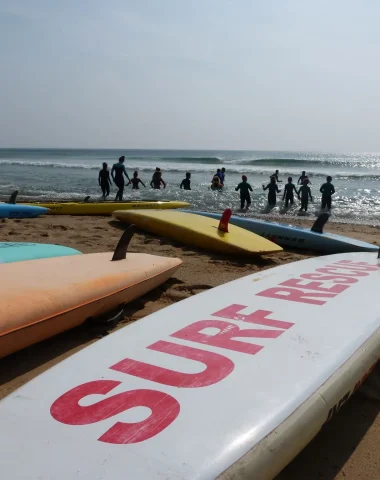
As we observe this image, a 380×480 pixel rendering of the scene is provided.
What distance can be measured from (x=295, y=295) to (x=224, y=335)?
949 millimetres

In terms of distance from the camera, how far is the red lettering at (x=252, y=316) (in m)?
2.74

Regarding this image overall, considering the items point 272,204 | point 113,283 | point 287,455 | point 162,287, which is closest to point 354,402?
point 287,455

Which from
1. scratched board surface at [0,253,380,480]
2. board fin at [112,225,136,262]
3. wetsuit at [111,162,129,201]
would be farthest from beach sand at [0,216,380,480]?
wetsuit at [111,162,129,201]

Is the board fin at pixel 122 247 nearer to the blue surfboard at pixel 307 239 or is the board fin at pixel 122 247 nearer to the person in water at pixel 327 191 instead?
the blue surfboard at pixel 307 239

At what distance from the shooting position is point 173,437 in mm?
1665

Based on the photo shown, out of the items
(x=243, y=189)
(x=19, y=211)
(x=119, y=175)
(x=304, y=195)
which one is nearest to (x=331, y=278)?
(x=19, y=211)

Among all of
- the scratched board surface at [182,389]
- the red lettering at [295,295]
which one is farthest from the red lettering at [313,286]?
the scratched board surface at [182,389]

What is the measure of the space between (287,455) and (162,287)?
9.16ft

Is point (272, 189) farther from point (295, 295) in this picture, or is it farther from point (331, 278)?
point (295, 295)

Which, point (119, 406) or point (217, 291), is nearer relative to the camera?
point (119, 406)

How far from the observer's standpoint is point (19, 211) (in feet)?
27.1

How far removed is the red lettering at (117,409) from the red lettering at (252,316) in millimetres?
981

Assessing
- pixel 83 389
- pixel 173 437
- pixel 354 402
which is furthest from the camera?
pixel 354 402

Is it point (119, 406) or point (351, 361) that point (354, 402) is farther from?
point (119, 406)
